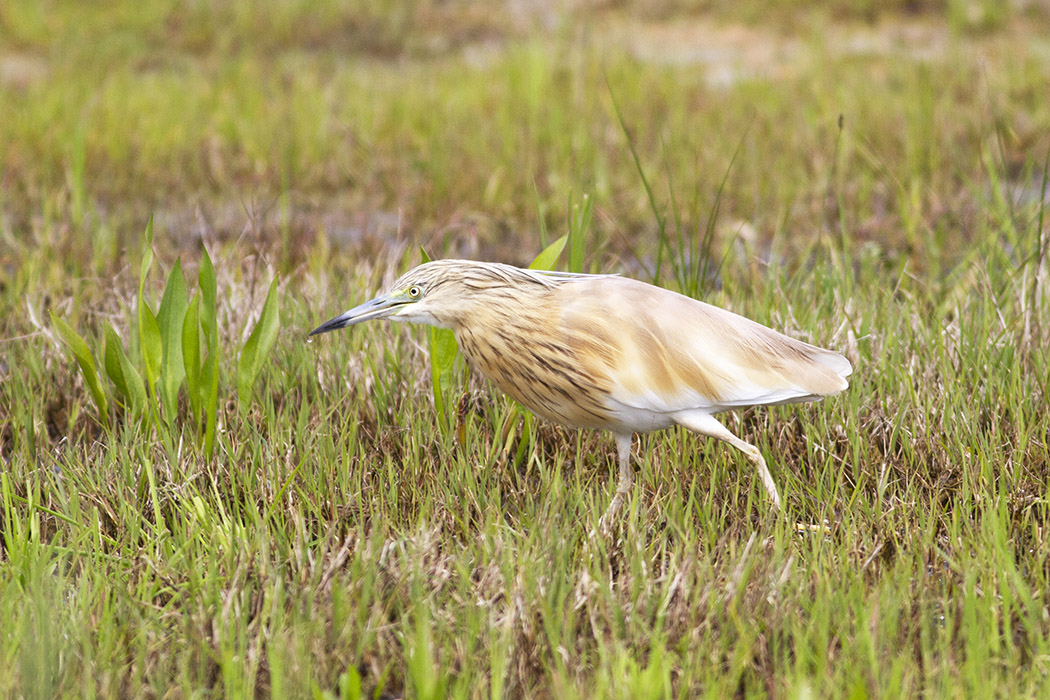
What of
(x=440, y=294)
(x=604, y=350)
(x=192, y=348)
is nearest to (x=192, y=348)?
(x=192, y=348)

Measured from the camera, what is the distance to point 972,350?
10.7 ft

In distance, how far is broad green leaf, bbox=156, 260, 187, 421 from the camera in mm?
3100

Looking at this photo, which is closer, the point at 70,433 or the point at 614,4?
the point at 70,433

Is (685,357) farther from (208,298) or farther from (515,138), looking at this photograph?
(515,138)

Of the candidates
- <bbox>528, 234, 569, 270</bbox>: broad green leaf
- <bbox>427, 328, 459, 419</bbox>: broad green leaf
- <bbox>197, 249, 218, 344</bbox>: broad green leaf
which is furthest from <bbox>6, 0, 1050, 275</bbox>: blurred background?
<bbox>197, 249, 218, 344</bbox>: broad green leaf

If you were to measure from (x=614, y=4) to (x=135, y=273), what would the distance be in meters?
7.62

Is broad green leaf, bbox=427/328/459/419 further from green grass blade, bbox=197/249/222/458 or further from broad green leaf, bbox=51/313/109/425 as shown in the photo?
broad green leaf, bbox=51/313/109/425

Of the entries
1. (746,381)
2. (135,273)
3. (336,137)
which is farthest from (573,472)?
(336,137)

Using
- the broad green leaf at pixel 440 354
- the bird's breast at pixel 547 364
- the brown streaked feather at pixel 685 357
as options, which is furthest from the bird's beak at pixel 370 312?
the broad green leaf at pixel 440 354

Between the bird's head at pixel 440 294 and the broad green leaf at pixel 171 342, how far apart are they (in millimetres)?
735

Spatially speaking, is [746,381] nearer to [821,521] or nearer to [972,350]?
[821,521]

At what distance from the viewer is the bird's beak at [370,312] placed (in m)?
2.55

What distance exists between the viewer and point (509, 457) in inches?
126

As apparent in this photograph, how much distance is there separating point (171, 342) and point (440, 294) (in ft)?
3.22
